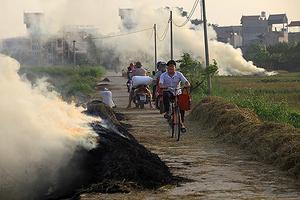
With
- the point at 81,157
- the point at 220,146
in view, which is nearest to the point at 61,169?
the point at 81,157

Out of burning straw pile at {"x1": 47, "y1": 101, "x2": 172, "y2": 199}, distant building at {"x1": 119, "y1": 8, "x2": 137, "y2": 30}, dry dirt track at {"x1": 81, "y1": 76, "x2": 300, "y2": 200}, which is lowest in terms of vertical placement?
dry dirt track at {"x1": 81, "y1": 76, "x2": 300, "y2": 200}

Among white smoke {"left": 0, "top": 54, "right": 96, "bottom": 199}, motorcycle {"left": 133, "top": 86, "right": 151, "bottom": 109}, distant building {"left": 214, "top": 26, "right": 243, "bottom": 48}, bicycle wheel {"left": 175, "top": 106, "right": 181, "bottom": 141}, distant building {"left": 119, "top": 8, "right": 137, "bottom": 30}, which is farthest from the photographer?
distant building {"left": 214, "top": 26, "right": 243, "bottom": 48}

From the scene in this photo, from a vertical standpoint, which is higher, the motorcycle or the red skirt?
the red skirt

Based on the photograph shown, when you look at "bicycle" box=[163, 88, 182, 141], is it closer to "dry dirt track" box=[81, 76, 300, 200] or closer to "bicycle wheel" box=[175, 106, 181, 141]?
"bicycle wheel" box=[175, 106, 181, 141]

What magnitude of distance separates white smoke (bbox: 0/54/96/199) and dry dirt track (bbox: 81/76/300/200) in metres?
0.97

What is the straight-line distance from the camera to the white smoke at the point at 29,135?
8211mm

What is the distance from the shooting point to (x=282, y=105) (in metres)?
17.8

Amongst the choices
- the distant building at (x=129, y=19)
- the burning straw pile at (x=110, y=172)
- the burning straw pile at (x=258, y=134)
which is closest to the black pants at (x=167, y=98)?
the burning straw pile at (x=258, y=134)

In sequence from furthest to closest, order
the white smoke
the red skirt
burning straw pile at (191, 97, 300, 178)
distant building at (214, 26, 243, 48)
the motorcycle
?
1. distant building at (214, 26, 243, 48)
2. the motorcycle
3. the red skirt
4. burning straw pile at (191, 97, 300, 178)
5. the white smoke

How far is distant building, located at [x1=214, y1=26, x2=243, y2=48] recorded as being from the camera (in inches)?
4719

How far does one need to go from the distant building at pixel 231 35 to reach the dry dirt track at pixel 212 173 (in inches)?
4183

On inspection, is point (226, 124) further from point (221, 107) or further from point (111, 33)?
point (111, 33)

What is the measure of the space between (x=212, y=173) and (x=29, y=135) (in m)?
2.87

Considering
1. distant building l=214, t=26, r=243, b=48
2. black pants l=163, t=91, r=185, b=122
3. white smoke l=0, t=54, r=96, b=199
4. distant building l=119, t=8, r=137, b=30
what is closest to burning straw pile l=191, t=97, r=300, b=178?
black pants l=163, t=91, r=185, b=122
